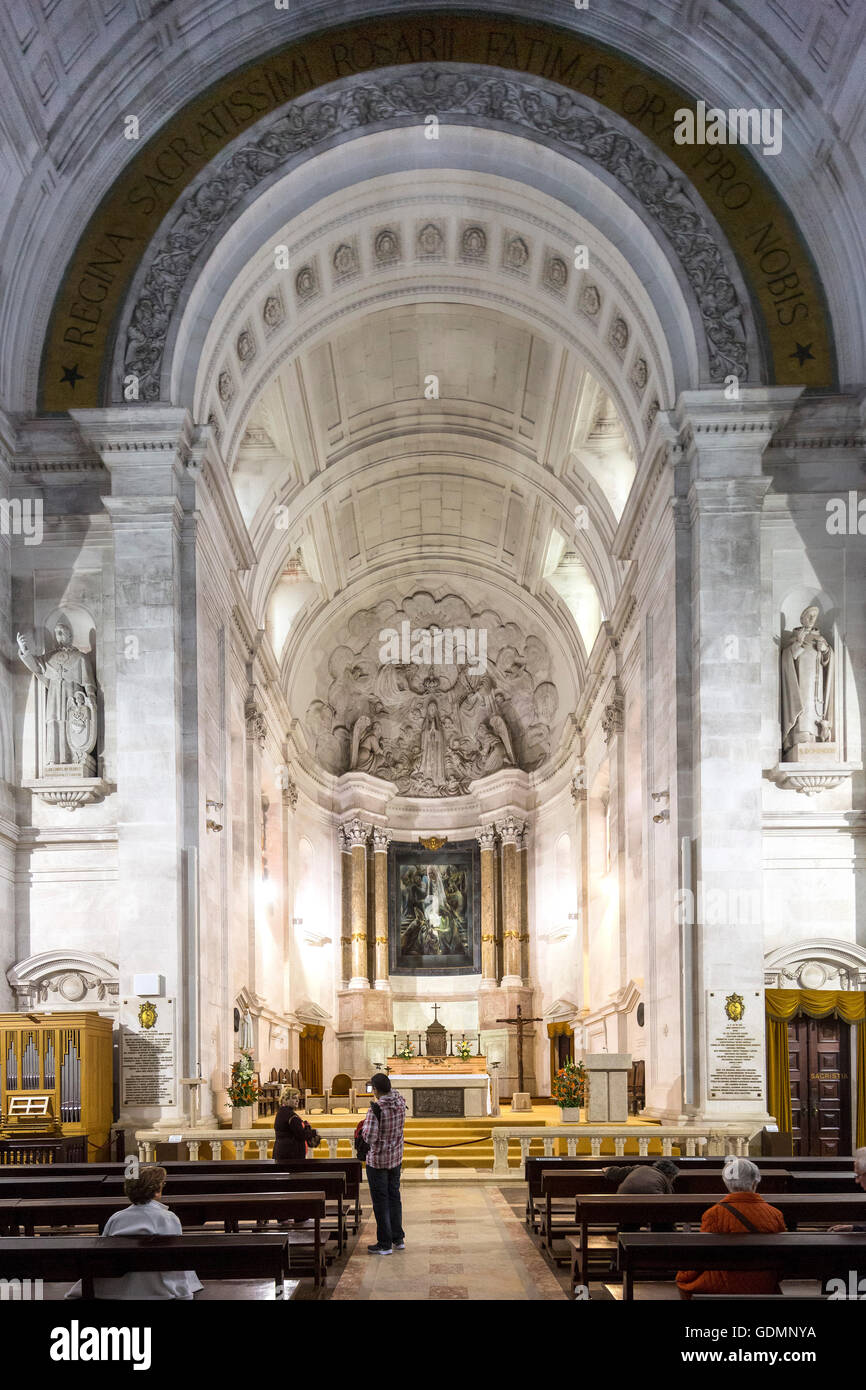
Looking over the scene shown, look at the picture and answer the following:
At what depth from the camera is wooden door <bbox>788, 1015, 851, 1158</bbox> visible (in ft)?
63.0

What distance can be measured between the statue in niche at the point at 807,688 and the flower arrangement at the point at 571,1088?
5.88m

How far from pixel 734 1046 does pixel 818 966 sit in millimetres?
1754

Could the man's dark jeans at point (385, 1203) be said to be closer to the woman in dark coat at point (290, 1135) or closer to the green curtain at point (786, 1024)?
the woman in dark coat at point (290, 1135)

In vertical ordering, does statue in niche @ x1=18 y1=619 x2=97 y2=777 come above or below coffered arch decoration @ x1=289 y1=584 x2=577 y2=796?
below

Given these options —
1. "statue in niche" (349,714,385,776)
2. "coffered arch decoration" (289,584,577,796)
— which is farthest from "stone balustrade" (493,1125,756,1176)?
"statue in niche" (349,714,385,776)

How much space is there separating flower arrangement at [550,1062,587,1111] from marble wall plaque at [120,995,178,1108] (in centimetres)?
593

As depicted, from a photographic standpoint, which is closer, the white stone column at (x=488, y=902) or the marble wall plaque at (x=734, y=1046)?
the marble wall plaque at (x=734, y=1046)

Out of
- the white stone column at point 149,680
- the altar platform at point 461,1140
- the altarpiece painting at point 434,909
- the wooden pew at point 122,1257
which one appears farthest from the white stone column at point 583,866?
the wooden pew at point 122,1257

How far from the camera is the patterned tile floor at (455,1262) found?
10320 millimetres

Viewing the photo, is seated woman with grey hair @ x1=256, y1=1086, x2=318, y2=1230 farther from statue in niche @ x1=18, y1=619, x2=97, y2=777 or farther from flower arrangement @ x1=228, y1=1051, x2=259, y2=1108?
statue in niche @ x1=18, y1=619, x2=97, y2=777

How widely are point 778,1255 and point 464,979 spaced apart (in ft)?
105

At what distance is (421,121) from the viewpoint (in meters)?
21.6
